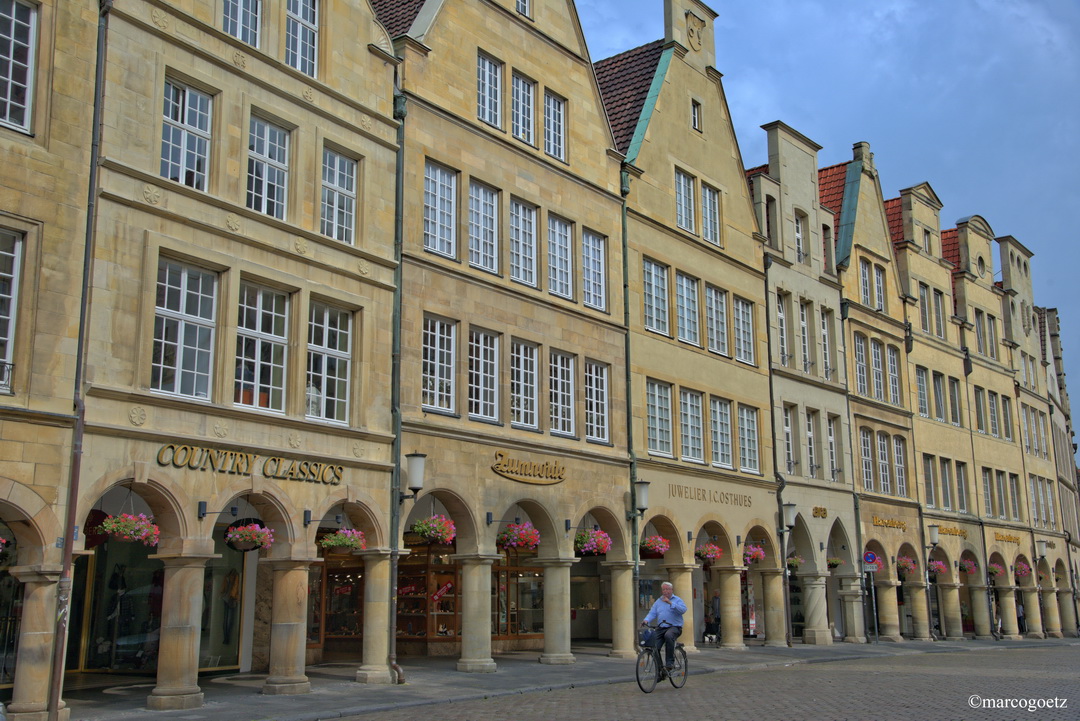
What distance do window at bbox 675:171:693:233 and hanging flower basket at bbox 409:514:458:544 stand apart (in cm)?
1299

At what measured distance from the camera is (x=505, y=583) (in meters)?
30.1

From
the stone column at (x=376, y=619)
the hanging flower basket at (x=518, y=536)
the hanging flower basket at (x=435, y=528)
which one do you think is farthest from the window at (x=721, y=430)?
the stone column at (x=376, y=619)

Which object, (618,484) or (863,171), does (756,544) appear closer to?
(618,484)

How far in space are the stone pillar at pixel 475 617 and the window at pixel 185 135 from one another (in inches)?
366

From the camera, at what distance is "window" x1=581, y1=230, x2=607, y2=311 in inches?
1110

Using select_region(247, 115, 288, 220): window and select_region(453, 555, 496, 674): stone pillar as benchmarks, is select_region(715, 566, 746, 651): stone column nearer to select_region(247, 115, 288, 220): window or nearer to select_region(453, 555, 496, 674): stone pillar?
select_region(453, 555, 496, 674): stone pillar

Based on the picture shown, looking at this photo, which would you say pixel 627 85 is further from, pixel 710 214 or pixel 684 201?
pixel 710 214

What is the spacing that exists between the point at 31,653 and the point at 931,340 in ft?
125

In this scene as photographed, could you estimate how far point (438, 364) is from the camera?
Result: 23.5m

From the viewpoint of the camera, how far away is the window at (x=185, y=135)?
1858 centimetres

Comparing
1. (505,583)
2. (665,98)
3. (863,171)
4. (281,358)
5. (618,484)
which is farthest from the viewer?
(863,171)

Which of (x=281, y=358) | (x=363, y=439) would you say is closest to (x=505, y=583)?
(x=363, y=439)

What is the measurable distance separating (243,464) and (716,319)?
17824 millimetres

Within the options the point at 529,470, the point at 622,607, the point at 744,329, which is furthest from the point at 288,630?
the point at 744,329
